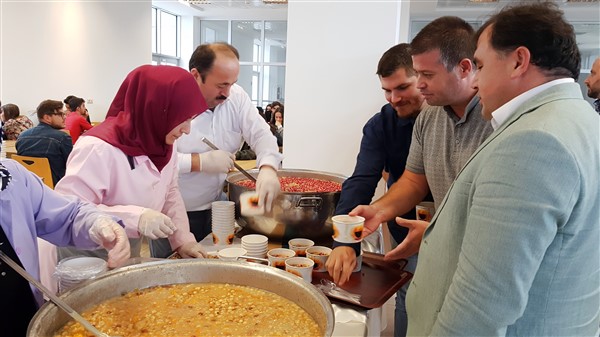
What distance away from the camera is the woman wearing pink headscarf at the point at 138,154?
133 cm

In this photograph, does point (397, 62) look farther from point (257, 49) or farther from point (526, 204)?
point (257, 49)

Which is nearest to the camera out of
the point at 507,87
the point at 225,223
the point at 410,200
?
the point at 507,87

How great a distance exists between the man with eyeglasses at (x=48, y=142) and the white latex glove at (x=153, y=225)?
118 inches

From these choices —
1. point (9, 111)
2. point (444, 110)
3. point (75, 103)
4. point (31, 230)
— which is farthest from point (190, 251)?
point (9, 111)

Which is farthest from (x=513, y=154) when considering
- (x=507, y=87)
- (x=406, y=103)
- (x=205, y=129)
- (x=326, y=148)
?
(x=326, y=148)

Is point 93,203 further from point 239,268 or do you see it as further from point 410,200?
point 410,200

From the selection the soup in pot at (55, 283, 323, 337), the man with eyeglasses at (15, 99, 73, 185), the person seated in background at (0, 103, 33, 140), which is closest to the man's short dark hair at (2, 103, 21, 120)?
the person seated in background at (0, 103, 33, 140)

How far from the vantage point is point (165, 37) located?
1057cm

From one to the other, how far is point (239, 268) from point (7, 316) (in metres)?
0.55

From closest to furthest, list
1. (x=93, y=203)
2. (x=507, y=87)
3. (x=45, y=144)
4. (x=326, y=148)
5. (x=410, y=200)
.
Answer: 1. (x=507, y=87)
2. (x=93, y=203)
3. (x=410, y=200)
4. (x=326, y=148)
5. (x=45, y=144)

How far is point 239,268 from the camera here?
1.24 metres

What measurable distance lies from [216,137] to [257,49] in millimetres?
9557

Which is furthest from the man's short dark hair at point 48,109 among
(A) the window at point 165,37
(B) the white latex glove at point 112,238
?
(A) the window at point 165,37

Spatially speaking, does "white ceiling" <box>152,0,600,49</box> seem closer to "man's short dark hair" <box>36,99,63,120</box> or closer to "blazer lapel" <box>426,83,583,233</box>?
"man's short dark hair" <box>36,99,63,120</box>
